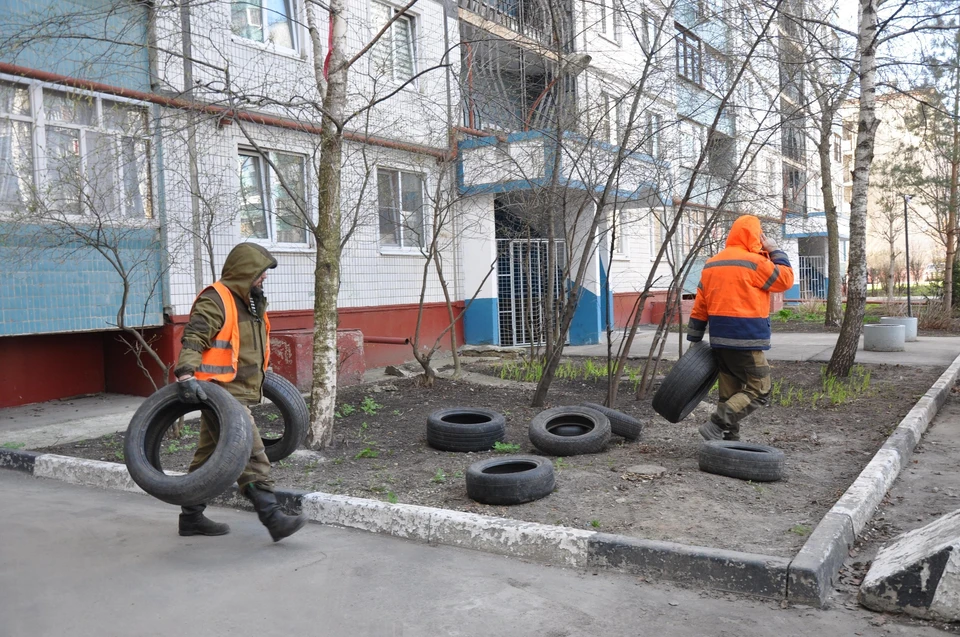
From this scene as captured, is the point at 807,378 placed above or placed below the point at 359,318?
below

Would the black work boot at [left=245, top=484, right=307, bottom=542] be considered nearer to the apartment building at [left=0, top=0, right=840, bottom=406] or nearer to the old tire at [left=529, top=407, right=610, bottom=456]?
the old tire at [left=529, top=407, right=610, bottom=456]

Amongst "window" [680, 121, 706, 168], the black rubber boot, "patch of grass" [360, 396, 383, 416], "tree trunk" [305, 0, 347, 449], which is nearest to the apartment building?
"window" [680, 121, 706, 168]

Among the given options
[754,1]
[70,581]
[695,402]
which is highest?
[754,1]

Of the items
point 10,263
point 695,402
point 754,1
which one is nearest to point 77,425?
point 10,263

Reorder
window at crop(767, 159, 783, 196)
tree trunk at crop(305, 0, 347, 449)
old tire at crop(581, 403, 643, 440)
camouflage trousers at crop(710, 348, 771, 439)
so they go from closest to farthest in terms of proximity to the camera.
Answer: camouflage trousers at crop(710, 348, 771, 439) → tree trunk at crop(305, 0, 347, 449) → old tire at crop(581, 403, 643, 440) → window at crop(767, 159, 783, 196)

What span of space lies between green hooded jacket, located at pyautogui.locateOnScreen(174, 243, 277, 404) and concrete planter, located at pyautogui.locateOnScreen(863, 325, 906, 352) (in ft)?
40.9

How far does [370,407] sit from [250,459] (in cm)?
419

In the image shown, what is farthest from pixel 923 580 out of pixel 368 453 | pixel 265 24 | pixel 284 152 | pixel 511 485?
pixel 265 24

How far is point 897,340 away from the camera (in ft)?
46.0

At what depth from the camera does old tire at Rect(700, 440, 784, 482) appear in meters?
5.50

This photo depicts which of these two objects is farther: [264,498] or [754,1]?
[754,1]

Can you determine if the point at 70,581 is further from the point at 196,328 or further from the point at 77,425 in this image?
the point at 77,425

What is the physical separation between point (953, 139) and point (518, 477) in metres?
20.9

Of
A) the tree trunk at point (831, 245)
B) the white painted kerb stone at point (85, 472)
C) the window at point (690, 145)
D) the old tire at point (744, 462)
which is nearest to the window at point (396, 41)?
the window at point (690, 145)
